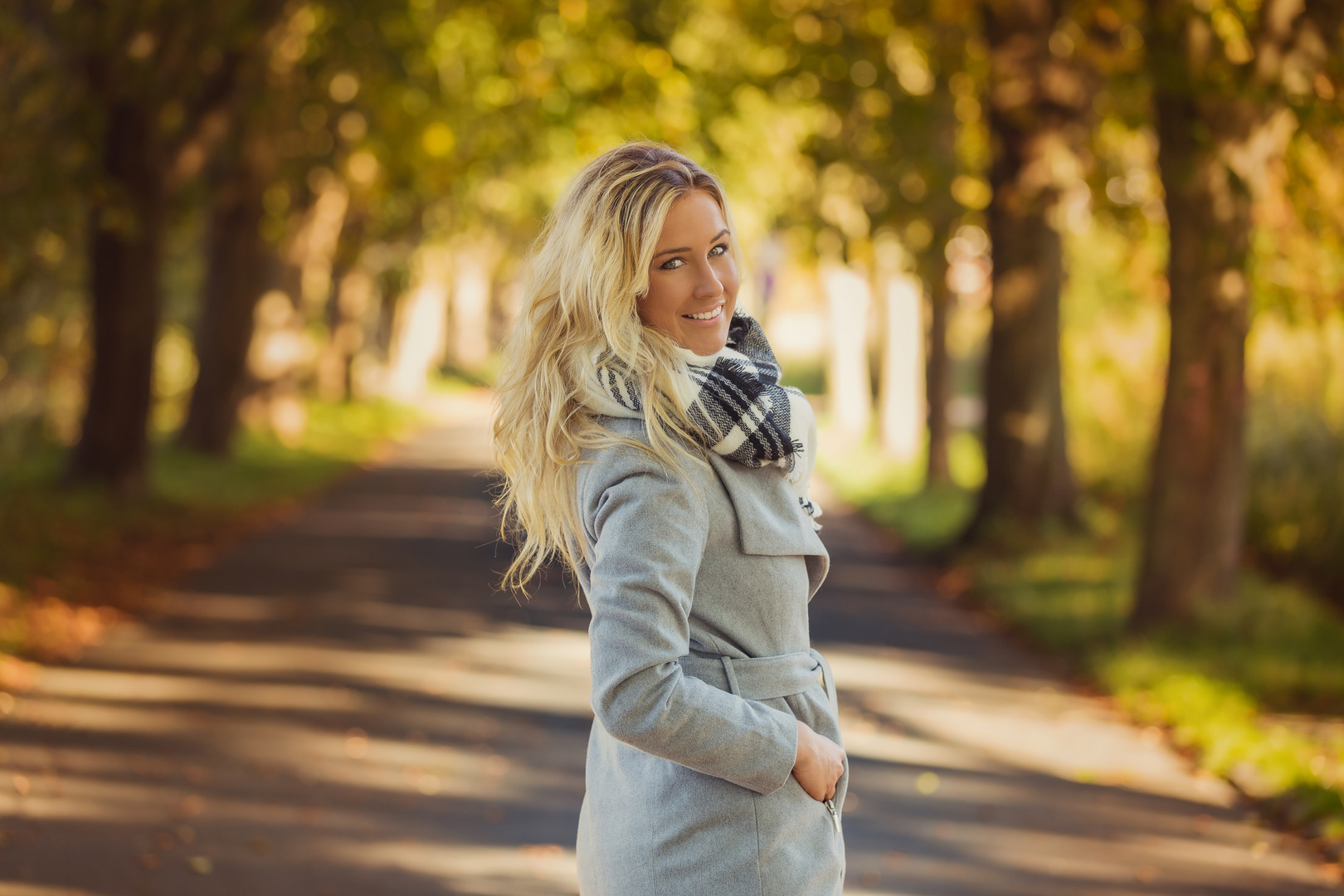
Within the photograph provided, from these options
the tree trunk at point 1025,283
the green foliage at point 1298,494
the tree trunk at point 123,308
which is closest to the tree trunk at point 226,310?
the tree trunk at point 123,308

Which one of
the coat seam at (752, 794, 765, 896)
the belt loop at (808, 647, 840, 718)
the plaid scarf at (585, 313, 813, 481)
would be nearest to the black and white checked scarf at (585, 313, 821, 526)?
the plaid scarf at (585, 313, 813, 481)

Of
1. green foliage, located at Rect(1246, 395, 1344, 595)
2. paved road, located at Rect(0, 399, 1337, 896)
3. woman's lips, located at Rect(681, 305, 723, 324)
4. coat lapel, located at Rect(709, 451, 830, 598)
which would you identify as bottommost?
paved road, located at Rect(0, 399, 1337, 896)

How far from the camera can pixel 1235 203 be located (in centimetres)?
865

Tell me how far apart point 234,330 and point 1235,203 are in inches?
566

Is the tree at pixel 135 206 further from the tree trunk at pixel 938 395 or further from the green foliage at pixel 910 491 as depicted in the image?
the tree trunk at pixel 938 395

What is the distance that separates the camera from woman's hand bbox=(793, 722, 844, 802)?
233 cm

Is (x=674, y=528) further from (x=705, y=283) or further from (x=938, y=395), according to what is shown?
(x=938, y=395)

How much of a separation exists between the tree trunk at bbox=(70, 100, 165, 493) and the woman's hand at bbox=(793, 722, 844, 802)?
13.1 meters

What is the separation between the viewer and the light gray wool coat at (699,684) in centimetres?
216

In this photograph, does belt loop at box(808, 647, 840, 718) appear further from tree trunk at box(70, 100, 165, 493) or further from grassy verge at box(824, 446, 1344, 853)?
tree trunk at box(70, 100, 165, 493)

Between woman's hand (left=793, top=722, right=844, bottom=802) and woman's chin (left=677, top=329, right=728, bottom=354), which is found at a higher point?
woman's chin (left=677, top=329, right=728, bottom=354)

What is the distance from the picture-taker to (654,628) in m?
2.15

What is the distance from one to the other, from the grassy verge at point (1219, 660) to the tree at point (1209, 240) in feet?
1.38

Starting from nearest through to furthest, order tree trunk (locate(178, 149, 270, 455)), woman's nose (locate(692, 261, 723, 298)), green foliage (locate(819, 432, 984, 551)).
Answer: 1. woman's nose (locate(692, 261, 723, 298))
2. green foliage (locate(819, 432, 984, 551))
3. tree trunk (locate(178, 149, 270, 455))
